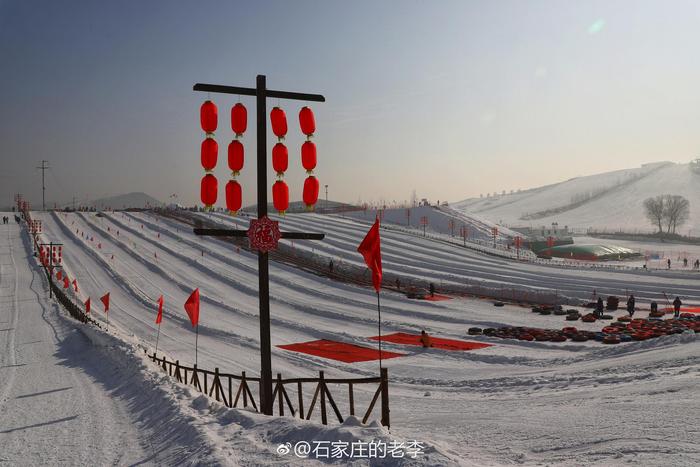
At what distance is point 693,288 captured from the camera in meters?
43.7

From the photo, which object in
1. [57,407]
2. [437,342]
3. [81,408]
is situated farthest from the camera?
[437,342]

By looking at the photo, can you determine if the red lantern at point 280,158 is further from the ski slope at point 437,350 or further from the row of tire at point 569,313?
the row of tire at point 569,313

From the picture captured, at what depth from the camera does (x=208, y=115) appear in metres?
11.1

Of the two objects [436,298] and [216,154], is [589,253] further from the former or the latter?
[216,154]

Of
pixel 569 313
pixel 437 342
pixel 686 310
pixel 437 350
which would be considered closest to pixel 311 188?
pixel 437 350

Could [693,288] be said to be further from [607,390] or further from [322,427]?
[322,427]

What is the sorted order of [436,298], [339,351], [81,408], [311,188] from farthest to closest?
1. [436,298]
2. [339,351]
3. [81,408]
4. [311,188]

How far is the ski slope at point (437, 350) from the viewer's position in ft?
28.1

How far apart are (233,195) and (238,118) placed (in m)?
1.69

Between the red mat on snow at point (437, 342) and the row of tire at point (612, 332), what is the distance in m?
2.00

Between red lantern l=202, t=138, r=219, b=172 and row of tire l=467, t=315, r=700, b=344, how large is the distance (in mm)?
18837

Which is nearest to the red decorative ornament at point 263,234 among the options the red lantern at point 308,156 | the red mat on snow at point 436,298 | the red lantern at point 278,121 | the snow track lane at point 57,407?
the red lantern at point 308,156

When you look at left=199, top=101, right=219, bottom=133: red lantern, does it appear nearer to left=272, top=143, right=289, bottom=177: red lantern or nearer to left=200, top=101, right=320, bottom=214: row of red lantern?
left=200, top=101, right=320, bottom=214: row of red lantern

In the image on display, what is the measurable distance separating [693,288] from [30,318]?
162 feet
